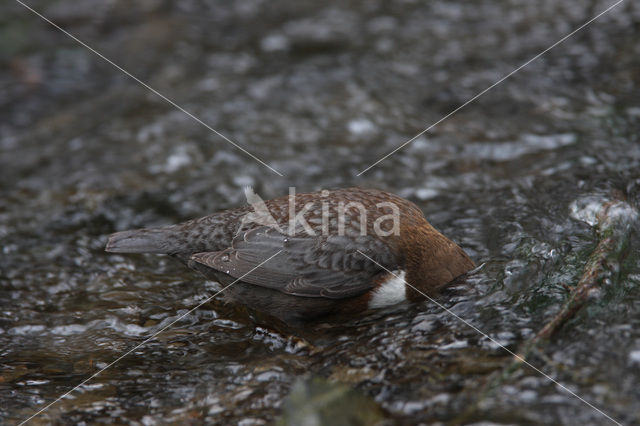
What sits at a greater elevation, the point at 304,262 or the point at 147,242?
the point at 147,242

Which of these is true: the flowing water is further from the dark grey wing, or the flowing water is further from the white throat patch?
the dark grey wing

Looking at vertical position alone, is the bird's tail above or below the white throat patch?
above

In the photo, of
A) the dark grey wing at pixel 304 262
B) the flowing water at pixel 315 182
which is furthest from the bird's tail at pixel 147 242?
the flowing water at pixel 315 182

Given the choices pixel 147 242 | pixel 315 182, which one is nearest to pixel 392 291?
pixel 147 242

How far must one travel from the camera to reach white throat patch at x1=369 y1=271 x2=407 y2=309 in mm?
3457

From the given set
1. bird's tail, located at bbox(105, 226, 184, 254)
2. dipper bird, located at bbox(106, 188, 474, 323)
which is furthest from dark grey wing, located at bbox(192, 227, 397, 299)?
bird's tail, located at bbox(105, 226, 184, 254)

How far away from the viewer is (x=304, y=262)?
3543 millimetres

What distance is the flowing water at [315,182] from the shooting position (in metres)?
2.97

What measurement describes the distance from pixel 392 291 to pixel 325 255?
0.39 m

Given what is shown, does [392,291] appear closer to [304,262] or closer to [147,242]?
[304,262]

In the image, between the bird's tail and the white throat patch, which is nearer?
the white throat patch

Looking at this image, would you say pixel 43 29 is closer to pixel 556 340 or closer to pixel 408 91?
pixel 408 91

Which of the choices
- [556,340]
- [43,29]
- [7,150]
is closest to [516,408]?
[556,340]

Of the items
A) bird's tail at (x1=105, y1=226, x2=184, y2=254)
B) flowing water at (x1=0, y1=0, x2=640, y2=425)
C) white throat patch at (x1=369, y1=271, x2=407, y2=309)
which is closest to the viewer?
flowing water at (x1=0, y1=0, x2=640, y2=425)
